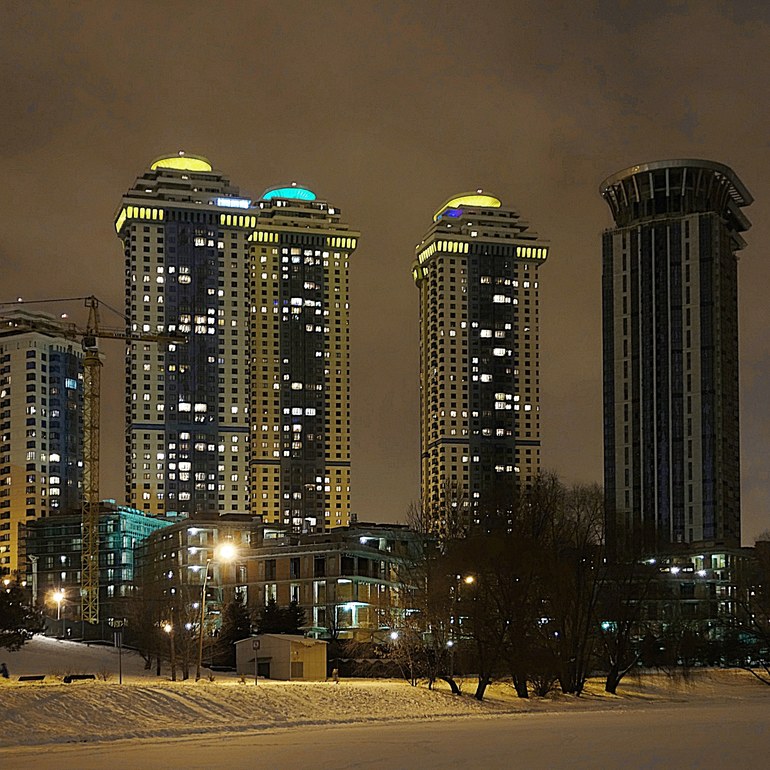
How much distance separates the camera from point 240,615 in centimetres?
9725

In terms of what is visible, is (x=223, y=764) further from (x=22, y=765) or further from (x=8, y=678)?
(x=8, y=678)

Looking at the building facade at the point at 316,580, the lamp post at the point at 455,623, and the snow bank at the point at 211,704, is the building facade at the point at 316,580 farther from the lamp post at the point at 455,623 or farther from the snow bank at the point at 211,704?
the snow bank at the point at 211,704

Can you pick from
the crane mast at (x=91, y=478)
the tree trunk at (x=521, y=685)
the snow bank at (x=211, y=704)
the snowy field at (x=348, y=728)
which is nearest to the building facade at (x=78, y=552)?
the crane mast at (x=91, y=478)

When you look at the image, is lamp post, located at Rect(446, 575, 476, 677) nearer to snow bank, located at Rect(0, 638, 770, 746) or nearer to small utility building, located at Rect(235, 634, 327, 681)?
snow bank, located at Rect(0, 638, 770, 746)

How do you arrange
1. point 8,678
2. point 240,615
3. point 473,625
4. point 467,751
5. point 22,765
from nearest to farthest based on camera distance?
point 22,765
point 467,751
point 8,678
point 473,625
point 240,615

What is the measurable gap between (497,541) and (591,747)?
27851 mm

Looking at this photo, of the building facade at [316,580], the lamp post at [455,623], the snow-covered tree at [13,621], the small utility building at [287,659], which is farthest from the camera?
the building facade at [316,580]

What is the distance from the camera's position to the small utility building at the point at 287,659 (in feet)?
243

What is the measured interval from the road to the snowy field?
0.07m

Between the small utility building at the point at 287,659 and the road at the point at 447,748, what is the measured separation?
60.5ft

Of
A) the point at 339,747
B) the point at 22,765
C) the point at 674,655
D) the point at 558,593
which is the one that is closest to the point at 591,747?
the point at 339,747

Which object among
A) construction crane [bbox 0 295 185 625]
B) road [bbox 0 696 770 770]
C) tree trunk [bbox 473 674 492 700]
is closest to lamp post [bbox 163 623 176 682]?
tree trunk [bbox 473 674 492 700]

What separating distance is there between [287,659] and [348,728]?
22157 mm

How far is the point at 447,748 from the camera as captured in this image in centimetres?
4416
